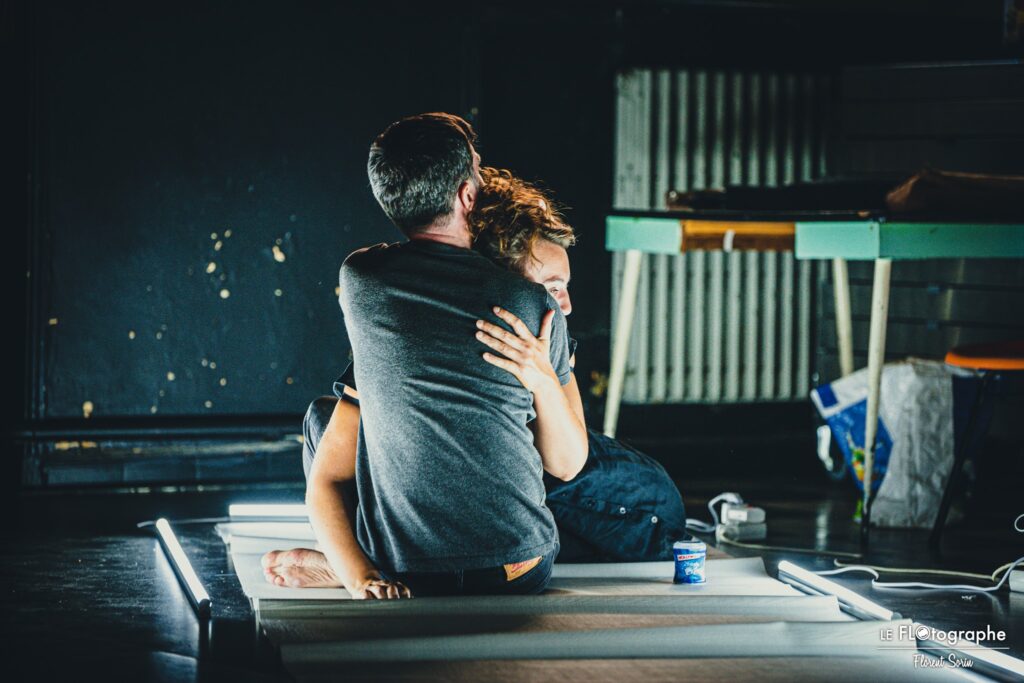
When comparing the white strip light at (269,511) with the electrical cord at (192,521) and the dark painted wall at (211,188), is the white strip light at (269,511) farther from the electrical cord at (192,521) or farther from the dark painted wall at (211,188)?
the dark painted wall at (211,188)

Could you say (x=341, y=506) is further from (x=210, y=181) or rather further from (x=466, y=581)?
(x=210, y=181)

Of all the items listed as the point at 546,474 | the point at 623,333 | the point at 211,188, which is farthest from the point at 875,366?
the point at 211,188

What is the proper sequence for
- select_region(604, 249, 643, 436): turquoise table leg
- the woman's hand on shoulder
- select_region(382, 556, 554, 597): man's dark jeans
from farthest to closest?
select_region(604, 249, 643, 436): turquoise table leg → select_region(382, 556, 554, 597): man's dark jeans → the woman's hand on shoulder

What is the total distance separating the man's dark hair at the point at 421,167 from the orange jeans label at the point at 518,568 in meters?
0.74

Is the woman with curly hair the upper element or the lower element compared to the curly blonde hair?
lower

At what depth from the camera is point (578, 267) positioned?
5.86 metres

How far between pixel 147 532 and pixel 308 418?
1.14 metres

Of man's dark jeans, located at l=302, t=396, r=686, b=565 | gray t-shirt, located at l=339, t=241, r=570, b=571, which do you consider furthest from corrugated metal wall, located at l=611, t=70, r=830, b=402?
gray t-shirt, located at l=339, t=241, r=570, b=571

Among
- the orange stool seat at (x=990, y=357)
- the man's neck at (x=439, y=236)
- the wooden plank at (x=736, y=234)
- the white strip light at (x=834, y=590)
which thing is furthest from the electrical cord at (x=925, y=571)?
the man's neck at (x=439, y=236)

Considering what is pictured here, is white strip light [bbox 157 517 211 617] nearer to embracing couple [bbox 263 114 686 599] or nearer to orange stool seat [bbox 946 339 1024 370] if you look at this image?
embracing couple [bbox 263 114 686 599]

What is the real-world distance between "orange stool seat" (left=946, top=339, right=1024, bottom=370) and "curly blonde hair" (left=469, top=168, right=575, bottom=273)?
146 centimetres

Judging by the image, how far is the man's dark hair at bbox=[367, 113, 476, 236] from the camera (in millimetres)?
2771

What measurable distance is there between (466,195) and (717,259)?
11.9 feet

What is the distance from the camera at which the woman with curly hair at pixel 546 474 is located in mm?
3057
